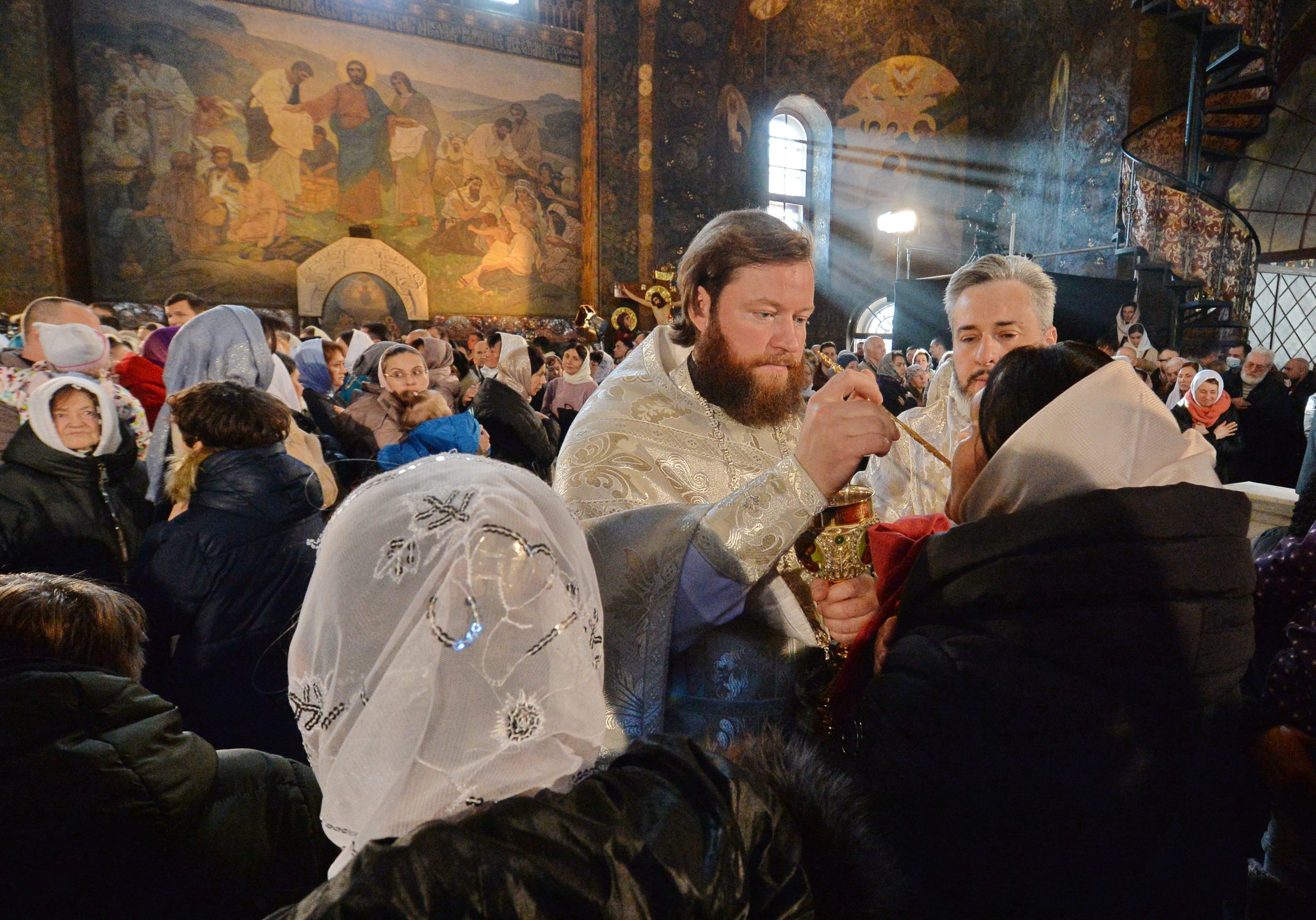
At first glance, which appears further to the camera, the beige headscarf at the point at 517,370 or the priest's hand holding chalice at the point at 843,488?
the beige headscarf at the point at 517,370

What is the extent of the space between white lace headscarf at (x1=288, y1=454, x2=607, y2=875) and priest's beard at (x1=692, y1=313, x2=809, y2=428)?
3.46 feet

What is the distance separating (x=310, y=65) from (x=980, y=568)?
14.4 meters

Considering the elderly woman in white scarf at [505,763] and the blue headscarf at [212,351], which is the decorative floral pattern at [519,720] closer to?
the elderly woman in white scarf at [505,763]

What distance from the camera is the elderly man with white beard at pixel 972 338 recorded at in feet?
8.05

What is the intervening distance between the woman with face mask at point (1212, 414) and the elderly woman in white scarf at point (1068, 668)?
16.9 ft

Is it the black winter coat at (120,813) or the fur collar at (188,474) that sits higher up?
the fur collar at (188,474)

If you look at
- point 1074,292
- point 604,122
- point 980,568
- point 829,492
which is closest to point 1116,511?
point 980,568

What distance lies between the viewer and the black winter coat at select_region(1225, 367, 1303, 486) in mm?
5887

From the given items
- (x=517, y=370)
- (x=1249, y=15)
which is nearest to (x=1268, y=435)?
(x=517, y=370)

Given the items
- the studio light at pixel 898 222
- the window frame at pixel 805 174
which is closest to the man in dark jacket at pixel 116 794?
the window frame at pixel 805 174

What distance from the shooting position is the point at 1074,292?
8656 millimetres

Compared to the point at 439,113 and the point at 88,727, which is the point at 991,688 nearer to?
the point at 88,727

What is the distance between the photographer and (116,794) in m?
1.17

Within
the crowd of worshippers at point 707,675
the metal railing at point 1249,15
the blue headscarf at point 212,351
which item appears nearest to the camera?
the crowd of worshippers at point 707,675
